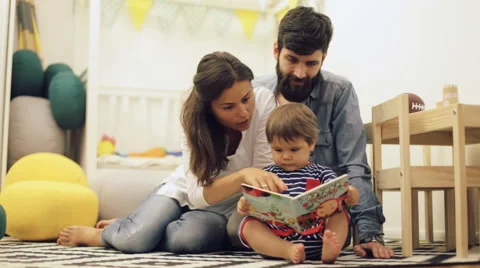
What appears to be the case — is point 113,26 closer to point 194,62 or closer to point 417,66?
point 194,62

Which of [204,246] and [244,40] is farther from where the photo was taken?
[244,40]

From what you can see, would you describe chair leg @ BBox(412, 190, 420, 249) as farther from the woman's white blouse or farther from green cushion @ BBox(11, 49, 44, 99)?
green cushion @ BBox(11, 49, 44, 99)

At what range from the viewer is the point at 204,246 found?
1.56 m

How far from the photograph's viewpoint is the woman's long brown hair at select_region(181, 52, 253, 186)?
1.39 meters

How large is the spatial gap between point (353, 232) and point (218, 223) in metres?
0.40

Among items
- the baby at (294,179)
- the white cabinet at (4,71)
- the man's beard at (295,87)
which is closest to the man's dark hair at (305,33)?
the man's beard at (295,87)

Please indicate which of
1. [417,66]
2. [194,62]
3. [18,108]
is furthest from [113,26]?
[417,66]

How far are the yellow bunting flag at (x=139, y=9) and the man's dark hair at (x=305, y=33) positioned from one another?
1826 mm

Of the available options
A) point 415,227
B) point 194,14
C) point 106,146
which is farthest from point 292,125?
point 194,14

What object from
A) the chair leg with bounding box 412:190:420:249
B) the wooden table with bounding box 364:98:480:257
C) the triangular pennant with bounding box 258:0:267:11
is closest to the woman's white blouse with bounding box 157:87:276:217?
the wooden table with bounding box 364:98:480:257

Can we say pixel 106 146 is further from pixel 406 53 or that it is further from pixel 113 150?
pixel 406 53

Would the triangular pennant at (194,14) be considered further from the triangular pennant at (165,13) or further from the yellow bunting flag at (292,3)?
the yellow bunting flag at (292,3)

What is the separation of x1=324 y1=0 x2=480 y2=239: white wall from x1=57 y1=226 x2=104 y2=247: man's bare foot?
3.79ft

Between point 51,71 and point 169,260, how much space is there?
1948mm
